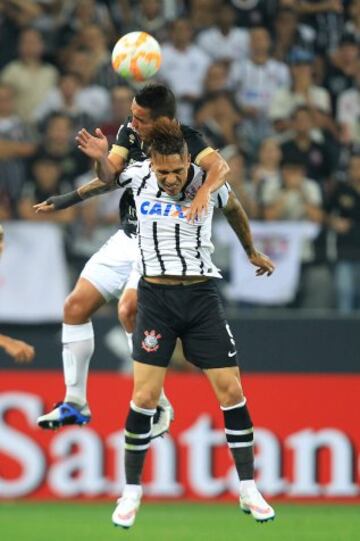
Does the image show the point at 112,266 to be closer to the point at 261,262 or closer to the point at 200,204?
the point at 261,262

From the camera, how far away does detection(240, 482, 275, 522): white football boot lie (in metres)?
10.4

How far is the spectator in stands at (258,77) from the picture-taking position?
17453 mm

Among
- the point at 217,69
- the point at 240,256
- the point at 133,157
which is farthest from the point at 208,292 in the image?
the point at 217,69

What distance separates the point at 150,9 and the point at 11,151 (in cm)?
308

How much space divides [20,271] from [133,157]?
4.85 metres

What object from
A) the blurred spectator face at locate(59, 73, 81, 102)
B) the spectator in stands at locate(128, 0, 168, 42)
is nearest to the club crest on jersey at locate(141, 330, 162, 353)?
the blurred spectator face at locate(59, 73, 81, 102)

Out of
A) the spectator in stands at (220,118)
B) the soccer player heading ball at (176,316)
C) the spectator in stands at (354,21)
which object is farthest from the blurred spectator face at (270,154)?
the soccer player heading ball at (176,316)

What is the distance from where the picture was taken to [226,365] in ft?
34.2

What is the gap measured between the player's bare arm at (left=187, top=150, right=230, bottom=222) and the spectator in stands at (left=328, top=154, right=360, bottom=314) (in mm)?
5022

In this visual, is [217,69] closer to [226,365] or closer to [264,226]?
[264,226]

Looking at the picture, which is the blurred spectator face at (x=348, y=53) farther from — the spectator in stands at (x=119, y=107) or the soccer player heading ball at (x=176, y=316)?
the soccer player heading ball at (x=176, y=316)

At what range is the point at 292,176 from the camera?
621 inches

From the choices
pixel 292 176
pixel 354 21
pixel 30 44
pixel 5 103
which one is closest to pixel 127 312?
pixel 292 176

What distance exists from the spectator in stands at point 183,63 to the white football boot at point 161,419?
6.52 m
